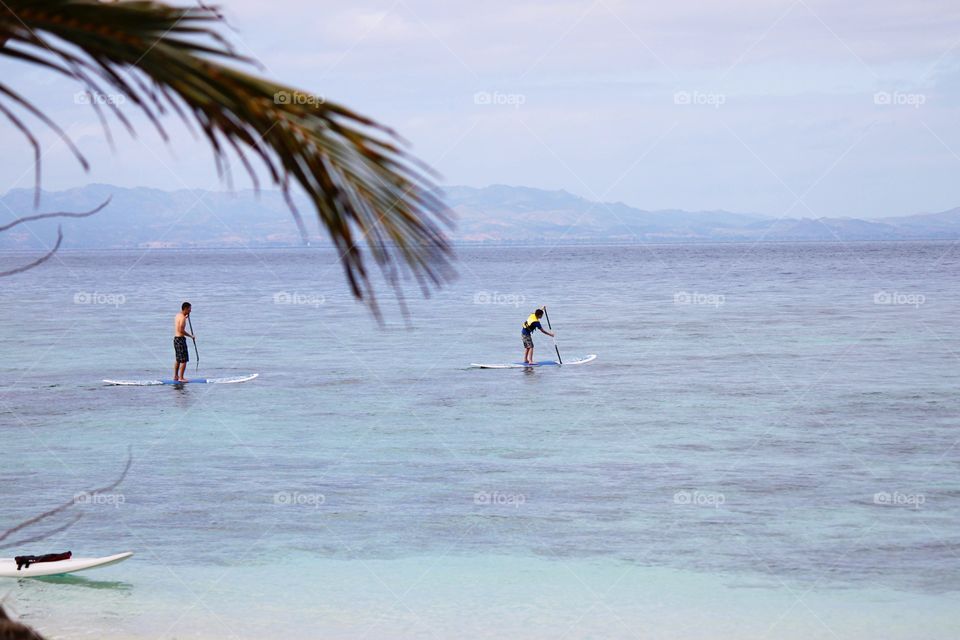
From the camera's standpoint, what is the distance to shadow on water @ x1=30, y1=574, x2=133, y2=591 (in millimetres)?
11711

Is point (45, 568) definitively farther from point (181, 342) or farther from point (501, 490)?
point (181, 342)

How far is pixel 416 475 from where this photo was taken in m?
17.3

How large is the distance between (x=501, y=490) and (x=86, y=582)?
5.99 m

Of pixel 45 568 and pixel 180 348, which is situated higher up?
pixel 180 348

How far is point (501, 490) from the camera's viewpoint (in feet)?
53.2

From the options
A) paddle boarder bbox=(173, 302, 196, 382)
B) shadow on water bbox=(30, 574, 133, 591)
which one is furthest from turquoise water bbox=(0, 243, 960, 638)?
paddle boarder bbox=(173, 302, 196, 382)

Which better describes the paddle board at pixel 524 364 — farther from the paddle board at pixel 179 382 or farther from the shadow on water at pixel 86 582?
the shadow on water at pixel 86 582

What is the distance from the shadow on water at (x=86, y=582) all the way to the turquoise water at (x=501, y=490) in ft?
0.21

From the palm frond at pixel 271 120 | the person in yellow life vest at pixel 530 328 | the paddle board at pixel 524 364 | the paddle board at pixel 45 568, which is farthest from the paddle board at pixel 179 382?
the palm frond at pixel 271 120

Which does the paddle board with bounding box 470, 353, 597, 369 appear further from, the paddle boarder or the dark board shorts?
the dark board shorts

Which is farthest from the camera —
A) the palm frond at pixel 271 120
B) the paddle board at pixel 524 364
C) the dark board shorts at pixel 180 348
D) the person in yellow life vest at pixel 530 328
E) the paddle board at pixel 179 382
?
the paddle board at pixel 524 364

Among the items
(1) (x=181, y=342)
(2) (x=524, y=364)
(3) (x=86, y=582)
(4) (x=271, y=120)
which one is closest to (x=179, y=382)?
(1) (x=181, y=342)

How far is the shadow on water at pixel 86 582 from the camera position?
11.7 m

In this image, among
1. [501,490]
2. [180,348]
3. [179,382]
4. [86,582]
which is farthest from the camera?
[179,382]
